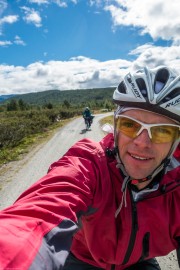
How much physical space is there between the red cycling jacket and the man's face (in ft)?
0.37

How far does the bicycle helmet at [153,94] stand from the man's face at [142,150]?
0.12 ft

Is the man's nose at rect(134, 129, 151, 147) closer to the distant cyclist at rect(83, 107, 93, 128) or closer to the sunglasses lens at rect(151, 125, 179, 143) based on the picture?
the sunglasses lens at rect(151, 125, 179, 143)

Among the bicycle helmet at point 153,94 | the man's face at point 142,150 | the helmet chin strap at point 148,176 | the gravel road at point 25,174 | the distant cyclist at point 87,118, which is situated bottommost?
the gravel road at point 25,174

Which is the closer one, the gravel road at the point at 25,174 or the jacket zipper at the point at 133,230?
the jacket zipper at the point at 133,230

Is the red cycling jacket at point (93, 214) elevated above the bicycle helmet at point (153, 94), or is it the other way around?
the bicycle helmet at point (153, 94)

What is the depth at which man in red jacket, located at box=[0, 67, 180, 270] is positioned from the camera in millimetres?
1385

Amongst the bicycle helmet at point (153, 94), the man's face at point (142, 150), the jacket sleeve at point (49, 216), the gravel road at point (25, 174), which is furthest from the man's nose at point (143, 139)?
the gravel road at point (25, 174)

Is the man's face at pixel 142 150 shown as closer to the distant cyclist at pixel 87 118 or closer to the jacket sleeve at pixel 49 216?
the jacket sleeve at pixel 49 216

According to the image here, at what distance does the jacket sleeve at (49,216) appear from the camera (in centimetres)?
96

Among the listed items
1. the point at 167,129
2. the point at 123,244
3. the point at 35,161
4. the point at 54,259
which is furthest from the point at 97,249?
the point at 35,161

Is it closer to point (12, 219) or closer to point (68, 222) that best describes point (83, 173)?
point (68, 222)

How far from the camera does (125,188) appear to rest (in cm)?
172

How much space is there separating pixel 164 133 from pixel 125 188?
1.70 feet

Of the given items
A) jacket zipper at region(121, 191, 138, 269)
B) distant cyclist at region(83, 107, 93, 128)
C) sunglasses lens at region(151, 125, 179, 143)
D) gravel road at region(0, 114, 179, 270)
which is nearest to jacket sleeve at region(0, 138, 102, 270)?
jacket zipper at region(121, 191, 138, 269)
